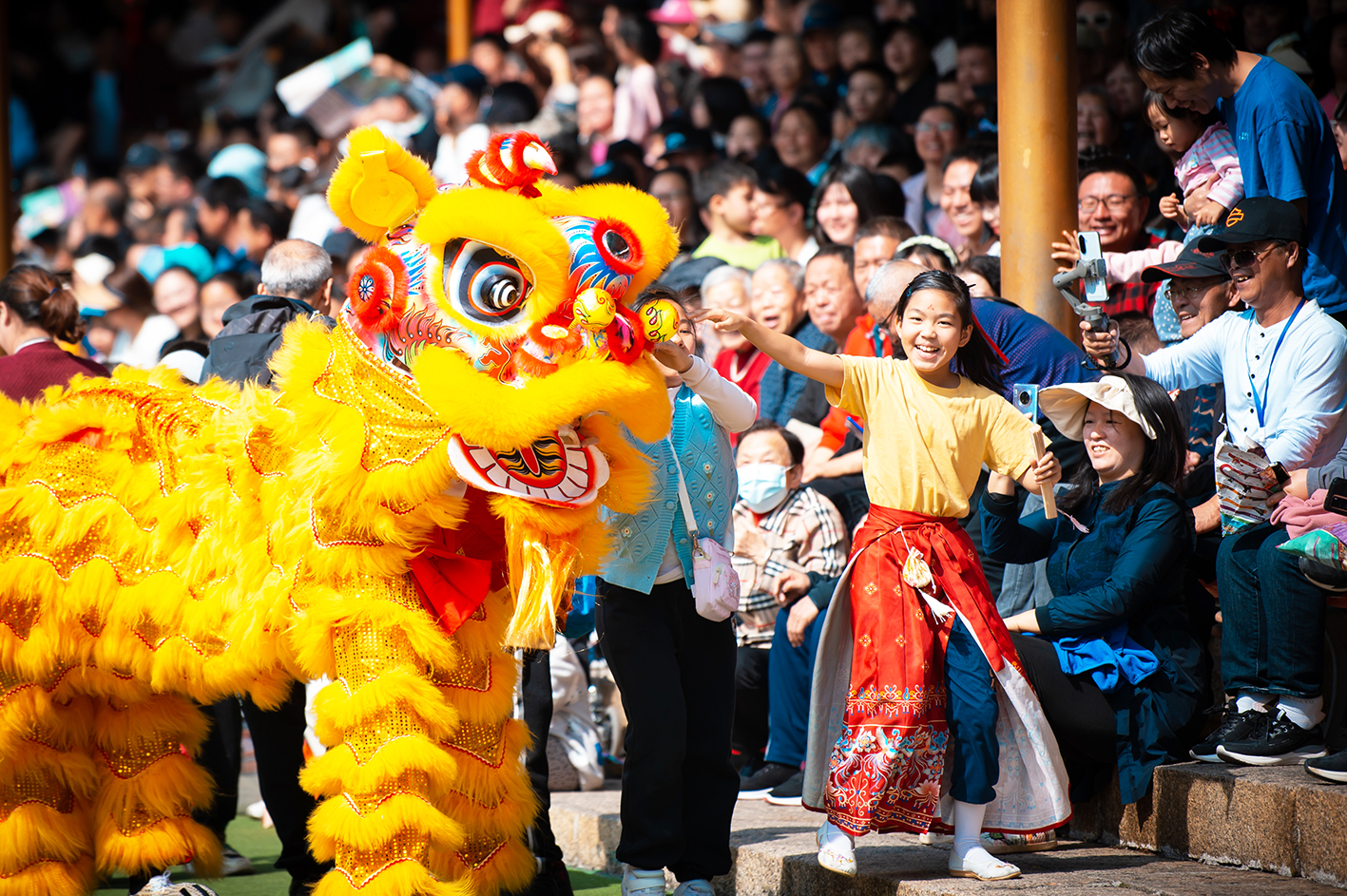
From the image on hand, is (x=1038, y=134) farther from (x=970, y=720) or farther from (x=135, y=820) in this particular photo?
(x=135, y=820)

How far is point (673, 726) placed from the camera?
360 cm

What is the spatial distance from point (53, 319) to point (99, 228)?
23.8 feet

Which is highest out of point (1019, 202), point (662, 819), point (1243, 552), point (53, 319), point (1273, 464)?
point (1019, 202)

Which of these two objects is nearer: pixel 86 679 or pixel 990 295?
pixel 86 679

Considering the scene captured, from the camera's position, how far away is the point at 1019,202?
487 centimetres

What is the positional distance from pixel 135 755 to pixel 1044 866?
2354 mm

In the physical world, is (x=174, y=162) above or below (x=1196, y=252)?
above

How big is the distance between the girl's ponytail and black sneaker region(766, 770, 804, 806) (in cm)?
289

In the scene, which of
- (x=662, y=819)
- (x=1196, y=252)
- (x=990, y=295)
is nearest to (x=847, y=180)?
(x=990, y=295)

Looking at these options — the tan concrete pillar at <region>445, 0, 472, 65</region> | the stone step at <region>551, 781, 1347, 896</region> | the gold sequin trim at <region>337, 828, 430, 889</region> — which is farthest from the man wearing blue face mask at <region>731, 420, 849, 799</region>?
the tan concrete pillar at <region>445, 0, 472, 65</region>

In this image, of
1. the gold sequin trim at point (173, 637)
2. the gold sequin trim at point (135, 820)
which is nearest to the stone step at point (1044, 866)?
the gold sequin trim at point (135, 820)

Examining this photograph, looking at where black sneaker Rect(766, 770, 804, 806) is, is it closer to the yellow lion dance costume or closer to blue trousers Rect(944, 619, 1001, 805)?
blue trousers Rect(944, 619, 1001, 805)

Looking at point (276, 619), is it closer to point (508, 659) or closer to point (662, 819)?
point (508, 659)

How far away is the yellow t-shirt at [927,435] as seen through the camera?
3693 mm
